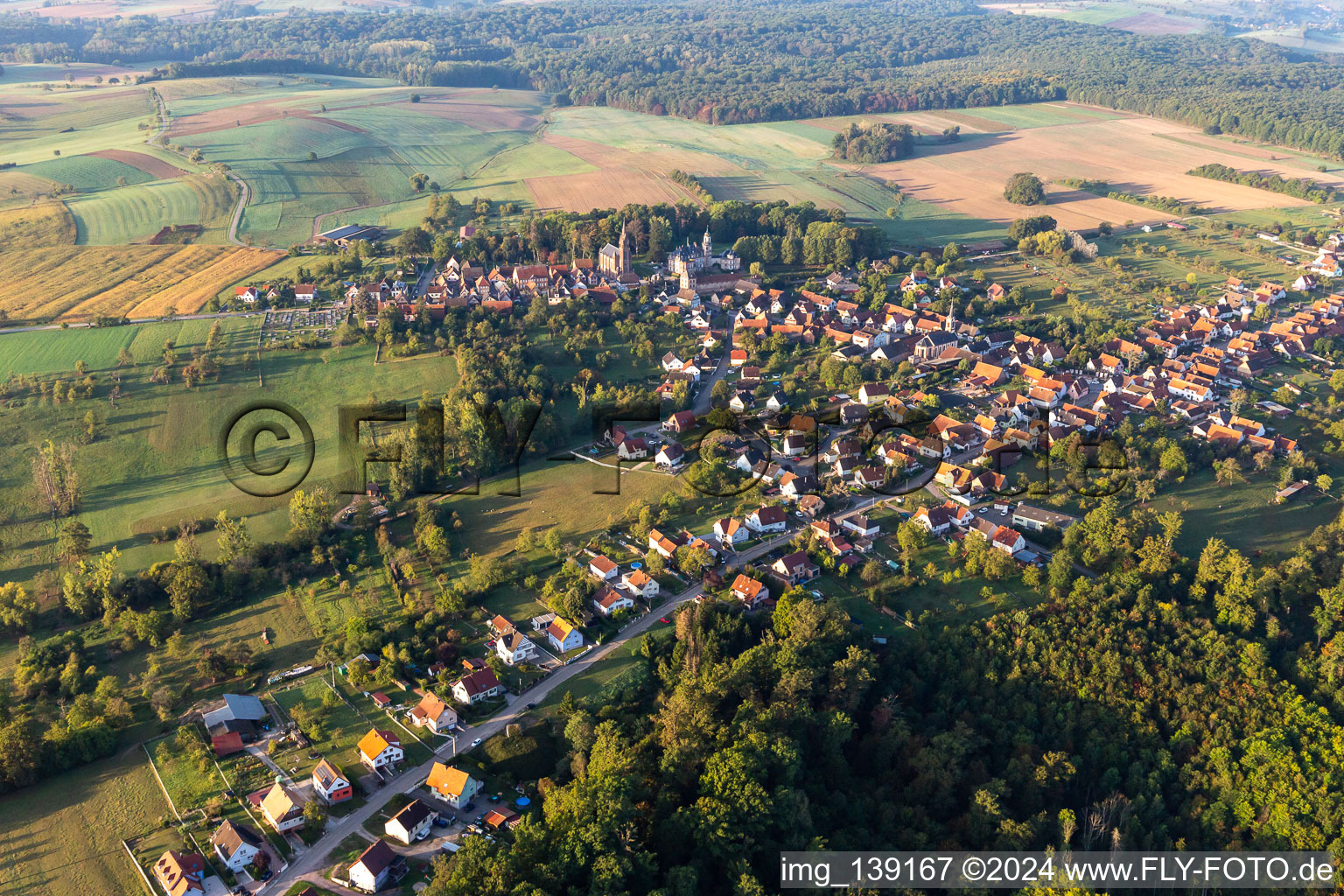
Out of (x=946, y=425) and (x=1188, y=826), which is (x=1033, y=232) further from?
(x=1188, y=826)

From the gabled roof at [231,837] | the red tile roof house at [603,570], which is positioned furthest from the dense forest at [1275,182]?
the gabled roof at [231,837]

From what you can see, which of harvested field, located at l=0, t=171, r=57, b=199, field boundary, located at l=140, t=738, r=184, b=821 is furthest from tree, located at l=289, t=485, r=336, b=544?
harvested field, located at l=0, t=171, r=57, b=199

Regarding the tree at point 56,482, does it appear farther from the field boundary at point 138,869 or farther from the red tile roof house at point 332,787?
the red tile roof house at point 332,787

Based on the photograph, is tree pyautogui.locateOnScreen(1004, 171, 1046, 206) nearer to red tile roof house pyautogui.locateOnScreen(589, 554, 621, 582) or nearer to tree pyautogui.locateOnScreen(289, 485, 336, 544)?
red tile roof house pyautogui.locateOnScreen(589, 554, 621, 582)

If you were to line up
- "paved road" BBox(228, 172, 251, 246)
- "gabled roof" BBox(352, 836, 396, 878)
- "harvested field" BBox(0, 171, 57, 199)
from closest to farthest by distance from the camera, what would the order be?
"gabled roof" BBox(352, 836, 396, 878) < "paved road" BBox(228, 172, 251, 246) < "harvested field" BBox(0, 171, 57, 199)

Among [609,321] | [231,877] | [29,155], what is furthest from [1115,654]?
[29,155]

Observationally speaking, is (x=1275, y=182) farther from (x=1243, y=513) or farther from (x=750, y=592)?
(x=750, y=592)
